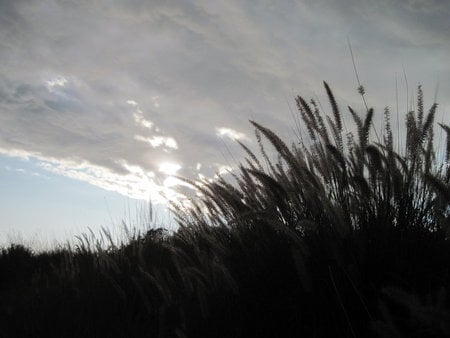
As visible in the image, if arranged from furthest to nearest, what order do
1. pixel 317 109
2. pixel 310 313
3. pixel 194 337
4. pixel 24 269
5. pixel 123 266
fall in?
1. pixel 24 269
2. pixel 123 266
3. pixel 317 109
4. pixel 194 337
5. pixel 310 313

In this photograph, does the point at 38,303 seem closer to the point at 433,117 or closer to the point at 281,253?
the point at 281,253

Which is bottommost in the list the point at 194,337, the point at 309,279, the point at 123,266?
the point at 194,337

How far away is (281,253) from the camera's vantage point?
89.7 inches

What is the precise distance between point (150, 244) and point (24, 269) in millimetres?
4828

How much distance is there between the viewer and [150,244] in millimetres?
5281

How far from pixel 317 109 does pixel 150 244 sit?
134 inches

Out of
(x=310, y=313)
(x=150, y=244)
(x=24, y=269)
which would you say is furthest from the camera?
(x=24, y=269)

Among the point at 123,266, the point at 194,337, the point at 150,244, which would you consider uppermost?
A: the point at 150,244

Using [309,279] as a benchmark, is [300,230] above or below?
above

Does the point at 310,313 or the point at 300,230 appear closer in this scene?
the point at 310,313

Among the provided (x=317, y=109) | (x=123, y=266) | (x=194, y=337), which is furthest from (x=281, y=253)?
(x=123, y=266)

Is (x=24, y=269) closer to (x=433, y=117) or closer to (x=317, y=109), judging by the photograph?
(x=317, y=109)

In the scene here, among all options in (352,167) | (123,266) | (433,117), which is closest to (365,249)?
(352,167)

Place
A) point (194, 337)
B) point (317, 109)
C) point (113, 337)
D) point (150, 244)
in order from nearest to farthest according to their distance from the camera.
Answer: point (194, 337) < point (113, 337) < point (317, 109) < point (150, 244)
